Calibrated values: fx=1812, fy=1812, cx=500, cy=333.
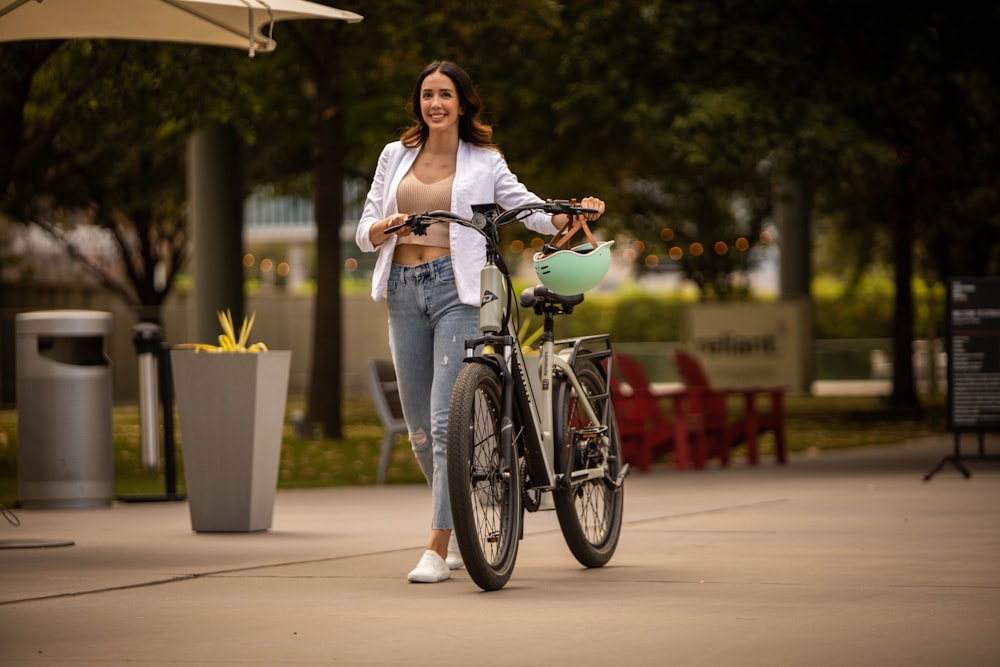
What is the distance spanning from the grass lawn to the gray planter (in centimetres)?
258

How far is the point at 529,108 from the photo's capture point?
2445cm

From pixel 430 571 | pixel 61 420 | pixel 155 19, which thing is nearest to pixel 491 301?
pixel 430 571

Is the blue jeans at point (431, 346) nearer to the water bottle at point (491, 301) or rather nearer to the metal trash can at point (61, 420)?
the water bottle at point (491, 301)

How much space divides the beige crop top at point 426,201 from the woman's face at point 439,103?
0.23 meters

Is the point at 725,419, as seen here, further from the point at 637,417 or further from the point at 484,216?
the point at 484,216

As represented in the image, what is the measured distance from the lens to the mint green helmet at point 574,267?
23.5 feet

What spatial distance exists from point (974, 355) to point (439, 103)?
22.6 feet

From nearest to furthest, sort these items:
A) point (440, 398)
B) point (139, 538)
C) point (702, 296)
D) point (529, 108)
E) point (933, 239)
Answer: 1. point (440, 398)
2. point (139, 538)
3. point (529, 108)
4. point (933, 239)
5. point (702, 296)

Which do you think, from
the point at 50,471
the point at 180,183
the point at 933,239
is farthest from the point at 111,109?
the point at 933,239

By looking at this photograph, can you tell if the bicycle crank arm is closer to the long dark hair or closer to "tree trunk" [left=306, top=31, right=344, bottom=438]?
the long dark hair

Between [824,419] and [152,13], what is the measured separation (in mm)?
16532

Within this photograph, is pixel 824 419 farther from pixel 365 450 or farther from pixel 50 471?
pixel 50 471

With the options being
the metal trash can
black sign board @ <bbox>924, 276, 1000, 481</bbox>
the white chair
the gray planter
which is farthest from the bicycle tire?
black sign board @ <bbox>924, 276, 1000, 481</bbox>

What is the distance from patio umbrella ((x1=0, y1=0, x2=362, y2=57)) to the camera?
9344 millimetres
